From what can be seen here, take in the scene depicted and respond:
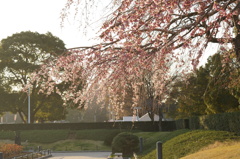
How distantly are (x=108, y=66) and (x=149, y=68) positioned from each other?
109cm

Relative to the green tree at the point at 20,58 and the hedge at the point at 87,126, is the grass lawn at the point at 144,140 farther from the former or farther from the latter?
the green tree at the point at 20,58

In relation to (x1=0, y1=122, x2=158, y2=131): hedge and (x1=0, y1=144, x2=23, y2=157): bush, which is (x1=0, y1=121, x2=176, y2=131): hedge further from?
(x1=0, y1=144, x2=23, y2=157): bush

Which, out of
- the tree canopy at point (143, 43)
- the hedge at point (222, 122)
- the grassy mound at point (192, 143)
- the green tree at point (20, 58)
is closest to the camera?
the tree canopy at point (143, 43)

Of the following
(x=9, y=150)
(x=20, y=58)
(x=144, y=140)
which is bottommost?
(x=9, y=150)

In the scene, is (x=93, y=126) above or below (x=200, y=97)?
below

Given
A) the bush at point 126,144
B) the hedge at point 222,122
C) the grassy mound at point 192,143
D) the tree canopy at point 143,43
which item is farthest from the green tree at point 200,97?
the tree canopy at point 143,43

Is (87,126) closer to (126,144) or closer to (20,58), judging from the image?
(20,58)

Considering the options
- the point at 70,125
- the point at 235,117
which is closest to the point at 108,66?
the point at 235,117

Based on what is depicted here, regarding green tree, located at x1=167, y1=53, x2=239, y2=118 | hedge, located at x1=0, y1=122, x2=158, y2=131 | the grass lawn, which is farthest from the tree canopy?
hedge, located at x1=0, y1=122, x2=158, y2=131

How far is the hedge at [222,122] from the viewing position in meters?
22.9

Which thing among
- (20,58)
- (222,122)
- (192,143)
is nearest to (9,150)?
(192,143)

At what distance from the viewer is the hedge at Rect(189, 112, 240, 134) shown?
75.0ft

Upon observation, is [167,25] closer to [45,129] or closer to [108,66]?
[108,66]

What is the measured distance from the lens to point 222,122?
1006 inches
